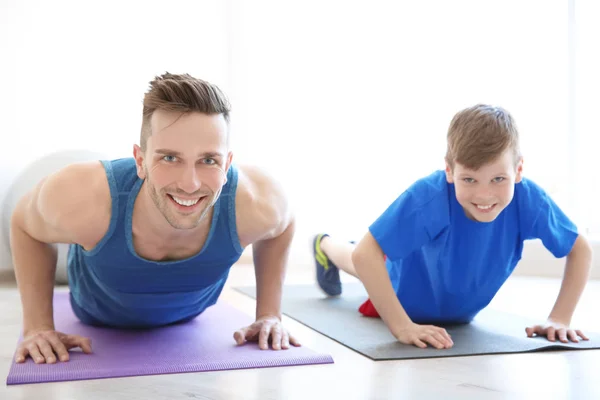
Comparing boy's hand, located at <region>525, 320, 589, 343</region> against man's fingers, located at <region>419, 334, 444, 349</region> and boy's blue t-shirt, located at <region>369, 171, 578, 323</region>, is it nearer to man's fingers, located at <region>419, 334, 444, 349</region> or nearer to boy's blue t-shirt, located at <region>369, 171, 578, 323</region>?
boy's blue t-shirt, located at <region>369, 171, 578, 323</region>

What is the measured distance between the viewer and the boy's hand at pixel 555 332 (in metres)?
1.89

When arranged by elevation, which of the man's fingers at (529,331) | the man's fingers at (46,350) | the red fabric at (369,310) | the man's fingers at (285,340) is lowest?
the red fabric at (369,310)

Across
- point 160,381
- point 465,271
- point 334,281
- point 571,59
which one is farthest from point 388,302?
point 571,59

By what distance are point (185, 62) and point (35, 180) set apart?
118 cm

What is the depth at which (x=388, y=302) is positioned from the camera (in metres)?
1.88

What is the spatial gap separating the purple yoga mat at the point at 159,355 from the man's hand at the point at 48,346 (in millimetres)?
17

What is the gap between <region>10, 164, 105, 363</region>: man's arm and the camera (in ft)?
5.35

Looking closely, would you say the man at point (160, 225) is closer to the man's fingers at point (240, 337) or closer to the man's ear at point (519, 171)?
the man's fingers at point (240, 337)

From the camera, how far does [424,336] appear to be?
185 cm

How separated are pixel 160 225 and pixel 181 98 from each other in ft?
1.04

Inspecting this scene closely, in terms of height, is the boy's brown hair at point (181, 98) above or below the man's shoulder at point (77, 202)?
above

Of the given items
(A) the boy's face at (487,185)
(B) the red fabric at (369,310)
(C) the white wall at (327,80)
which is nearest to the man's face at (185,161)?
(A) the boy's face at (487,185)

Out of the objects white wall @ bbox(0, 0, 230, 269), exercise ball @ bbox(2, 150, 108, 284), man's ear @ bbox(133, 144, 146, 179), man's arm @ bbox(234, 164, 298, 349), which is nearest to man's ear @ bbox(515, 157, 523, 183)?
man's arm @ bbox(234, 164, 298, 349)

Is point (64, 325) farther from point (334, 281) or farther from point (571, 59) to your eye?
point (571, 59)
